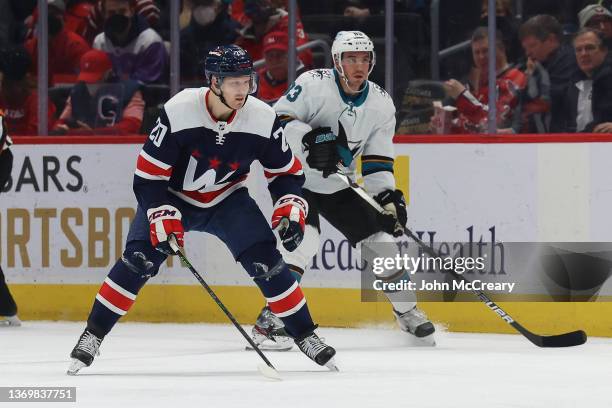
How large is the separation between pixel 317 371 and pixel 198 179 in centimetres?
83

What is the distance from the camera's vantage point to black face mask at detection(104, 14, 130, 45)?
7266 millimetres

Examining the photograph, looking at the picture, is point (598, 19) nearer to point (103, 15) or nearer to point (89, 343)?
point (103, 15)

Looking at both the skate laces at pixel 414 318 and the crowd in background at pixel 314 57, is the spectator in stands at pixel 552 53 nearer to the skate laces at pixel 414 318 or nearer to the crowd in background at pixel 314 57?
the crowd in background at pixel 314 57

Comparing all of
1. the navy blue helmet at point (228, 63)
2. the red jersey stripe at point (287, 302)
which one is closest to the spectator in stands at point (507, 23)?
the navy blue helmet at point (228, 63)

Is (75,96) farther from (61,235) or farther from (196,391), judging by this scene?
(196,391)

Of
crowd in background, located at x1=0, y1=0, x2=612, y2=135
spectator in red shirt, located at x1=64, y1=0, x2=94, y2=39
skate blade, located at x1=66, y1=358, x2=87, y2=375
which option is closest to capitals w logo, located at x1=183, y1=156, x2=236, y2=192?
skate blade, located at x1=66, y1=358, x2=87, y2=375

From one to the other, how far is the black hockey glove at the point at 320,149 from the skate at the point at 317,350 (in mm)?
1056

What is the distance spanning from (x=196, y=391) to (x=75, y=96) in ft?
10.1

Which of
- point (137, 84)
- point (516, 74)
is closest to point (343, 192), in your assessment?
point (516, 74)

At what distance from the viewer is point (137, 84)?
727 centimetres

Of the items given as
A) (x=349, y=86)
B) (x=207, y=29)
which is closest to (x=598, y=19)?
(x=349, y=86)

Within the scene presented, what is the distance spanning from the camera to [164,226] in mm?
4965

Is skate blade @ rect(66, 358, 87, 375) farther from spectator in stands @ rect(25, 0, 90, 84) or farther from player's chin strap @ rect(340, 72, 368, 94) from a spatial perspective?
spectator in stands @ rect(25, 0, 90, 84)

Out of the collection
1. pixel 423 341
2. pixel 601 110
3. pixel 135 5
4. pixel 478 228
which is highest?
pixel 135 5
